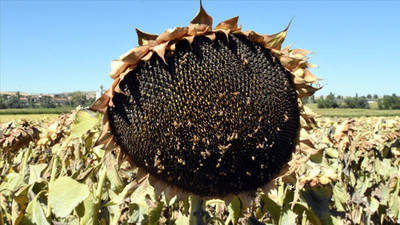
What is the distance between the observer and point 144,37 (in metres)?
1.54

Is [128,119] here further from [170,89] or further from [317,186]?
[317,186]

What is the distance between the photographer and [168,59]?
1583 mm

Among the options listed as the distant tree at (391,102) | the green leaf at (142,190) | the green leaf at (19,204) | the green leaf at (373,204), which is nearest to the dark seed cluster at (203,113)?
the green leaf at (142,190)

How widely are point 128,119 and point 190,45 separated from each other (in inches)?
15.5

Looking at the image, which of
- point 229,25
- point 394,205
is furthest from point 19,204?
point 394,205

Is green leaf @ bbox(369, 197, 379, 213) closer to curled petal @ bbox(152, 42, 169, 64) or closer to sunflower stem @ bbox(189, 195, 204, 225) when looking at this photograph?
sunflower stem @ bbox(189, 195, 204, 225)

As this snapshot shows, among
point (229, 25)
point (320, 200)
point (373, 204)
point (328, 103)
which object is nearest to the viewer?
point (229, 25)

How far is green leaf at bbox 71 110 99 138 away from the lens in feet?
6.02

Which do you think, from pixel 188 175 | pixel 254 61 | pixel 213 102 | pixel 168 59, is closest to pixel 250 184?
pixel 188 175

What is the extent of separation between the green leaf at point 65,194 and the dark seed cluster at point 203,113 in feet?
1.19

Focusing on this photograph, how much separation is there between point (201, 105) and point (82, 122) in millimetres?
655

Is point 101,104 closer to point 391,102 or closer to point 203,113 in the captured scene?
point 203,113

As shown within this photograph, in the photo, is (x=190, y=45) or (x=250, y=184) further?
(x=250, y=184)

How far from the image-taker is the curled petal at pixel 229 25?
5.27 feet
